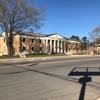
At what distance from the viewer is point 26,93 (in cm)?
639

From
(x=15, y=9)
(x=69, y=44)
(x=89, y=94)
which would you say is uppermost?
(x=15, y=9)

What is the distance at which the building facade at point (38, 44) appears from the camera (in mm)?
60906

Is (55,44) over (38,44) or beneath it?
over

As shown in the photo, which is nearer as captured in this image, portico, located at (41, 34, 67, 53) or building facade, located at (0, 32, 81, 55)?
building facade, located at (0, 32, 81, 55)

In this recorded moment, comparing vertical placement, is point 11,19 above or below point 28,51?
above

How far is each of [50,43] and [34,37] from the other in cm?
957

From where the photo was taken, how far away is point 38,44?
67.9 metres

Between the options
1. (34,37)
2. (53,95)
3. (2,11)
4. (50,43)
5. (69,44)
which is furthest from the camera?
(69,44)

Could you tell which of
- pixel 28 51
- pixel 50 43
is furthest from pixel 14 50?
pixel 50 43

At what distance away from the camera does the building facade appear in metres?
60.9

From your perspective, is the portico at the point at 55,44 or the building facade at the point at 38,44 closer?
the building facade at the point at 38,44

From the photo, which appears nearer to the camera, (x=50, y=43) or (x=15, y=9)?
(x=15, y=9)

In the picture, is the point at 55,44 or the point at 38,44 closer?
the point at 38,44

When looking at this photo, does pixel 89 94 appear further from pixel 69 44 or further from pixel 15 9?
pixel 69 44
